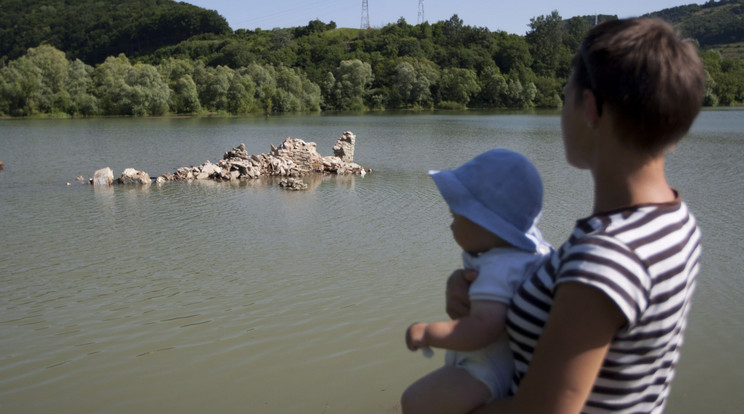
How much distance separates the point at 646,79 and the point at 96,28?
16251cm

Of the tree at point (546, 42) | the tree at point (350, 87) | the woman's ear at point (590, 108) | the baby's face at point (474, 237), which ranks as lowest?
A: the baby's face at point (474, 237)

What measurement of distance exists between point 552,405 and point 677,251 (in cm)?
42

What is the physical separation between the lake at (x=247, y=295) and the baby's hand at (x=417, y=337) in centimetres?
280

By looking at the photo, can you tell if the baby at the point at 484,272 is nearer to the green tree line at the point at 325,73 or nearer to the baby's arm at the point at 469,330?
the baby's arm at the point at 469,330

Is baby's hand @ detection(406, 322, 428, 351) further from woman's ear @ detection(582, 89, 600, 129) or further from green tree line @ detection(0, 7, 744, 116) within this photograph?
green tree line @ detection(0, 7, 744, 116)

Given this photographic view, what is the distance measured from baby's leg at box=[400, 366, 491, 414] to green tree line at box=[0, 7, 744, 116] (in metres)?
61.0

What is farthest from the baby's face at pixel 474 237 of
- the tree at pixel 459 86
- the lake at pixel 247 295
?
Answer: the tree at pixel 459 86

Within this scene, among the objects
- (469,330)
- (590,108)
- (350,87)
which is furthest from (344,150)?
(350,87)

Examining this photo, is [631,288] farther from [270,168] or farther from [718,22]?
[718,22]

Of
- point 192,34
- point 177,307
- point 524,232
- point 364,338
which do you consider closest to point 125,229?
point 177,307

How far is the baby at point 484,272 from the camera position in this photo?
1.50 metres

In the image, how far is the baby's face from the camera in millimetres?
1700

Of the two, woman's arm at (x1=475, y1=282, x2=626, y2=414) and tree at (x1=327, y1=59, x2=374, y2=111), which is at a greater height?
tree at (x1=327, y1=59, x2=374, y2=111)

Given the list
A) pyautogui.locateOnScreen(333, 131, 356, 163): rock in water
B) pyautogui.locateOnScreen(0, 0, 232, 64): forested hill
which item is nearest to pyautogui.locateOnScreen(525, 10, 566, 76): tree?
pyautogui.locateOnScreen(0, 0, 232, 64): forested hill
